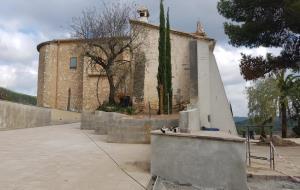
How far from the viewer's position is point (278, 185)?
9438 millimetres

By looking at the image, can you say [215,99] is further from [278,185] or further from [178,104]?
[278,185]

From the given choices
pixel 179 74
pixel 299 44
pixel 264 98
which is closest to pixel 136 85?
pixel 179 74

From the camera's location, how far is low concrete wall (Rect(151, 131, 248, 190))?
775cm

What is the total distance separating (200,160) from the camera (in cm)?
798

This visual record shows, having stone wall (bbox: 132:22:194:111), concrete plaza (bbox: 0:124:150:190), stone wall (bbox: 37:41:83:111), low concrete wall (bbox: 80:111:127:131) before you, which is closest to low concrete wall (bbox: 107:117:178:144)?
low concrete wall (bbox: 80:111:127:131)

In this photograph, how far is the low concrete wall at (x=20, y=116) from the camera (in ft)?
57.9

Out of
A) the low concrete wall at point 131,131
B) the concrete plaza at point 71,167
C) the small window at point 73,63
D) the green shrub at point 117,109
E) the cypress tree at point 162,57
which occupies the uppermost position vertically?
the small window at point 73,63

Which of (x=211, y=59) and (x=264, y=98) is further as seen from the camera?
(x=264, y=98)

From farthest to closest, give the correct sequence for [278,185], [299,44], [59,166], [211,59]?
[211,59] → [299,44] → [278,185] → [59,166]

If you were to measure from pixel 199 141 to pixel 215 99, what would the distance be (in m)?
12.9

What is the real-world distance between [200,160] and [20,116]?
14120mm

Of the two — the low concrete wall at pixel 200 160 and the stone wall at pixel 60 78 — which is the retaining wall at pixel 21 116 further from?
the stone wall at pixel 60 78

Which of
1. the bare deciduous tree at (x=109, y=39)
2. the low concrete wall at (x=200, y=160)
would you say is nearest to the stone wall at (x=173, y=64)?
the bare deciduous tree at (x=109, y=39)

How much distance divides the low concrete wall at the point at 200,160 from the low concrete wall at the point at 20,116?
1110cm
